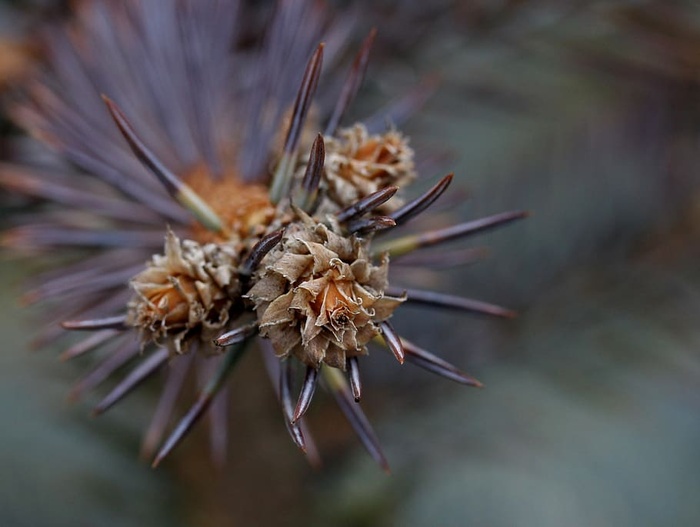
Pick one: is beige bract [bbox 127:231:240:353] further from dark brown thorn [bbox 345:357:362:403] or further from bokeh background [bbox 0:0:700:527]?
bokeh background [bbox 0:0:700:527]

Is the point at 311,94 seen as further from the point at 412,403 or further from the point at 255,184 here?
the point at 412,403

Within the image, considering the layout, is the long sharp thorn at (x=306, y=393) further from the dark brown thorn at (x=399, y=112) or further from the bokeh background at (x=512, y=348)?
the bokeh background at (x=512, y=348)

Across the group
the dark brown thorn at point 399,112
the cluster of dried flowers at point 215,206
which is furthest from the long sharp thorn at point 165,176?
the dark brown thorn at point 399,112

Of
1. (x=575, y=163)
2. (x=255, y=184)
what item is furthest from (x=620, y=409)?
(x=255, y=184)

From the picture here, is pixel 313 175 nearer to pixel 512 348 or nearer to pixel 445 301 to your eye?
pixel 445 301

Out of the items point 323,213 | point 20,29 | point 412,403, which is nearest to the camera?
point 323,213

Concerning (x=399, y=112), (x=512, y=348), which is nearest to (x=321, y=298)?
(x=399, y=112)

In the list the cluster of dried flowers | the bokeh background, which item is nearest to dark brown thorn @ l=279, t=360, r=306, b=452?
the cluster of dried flowers
